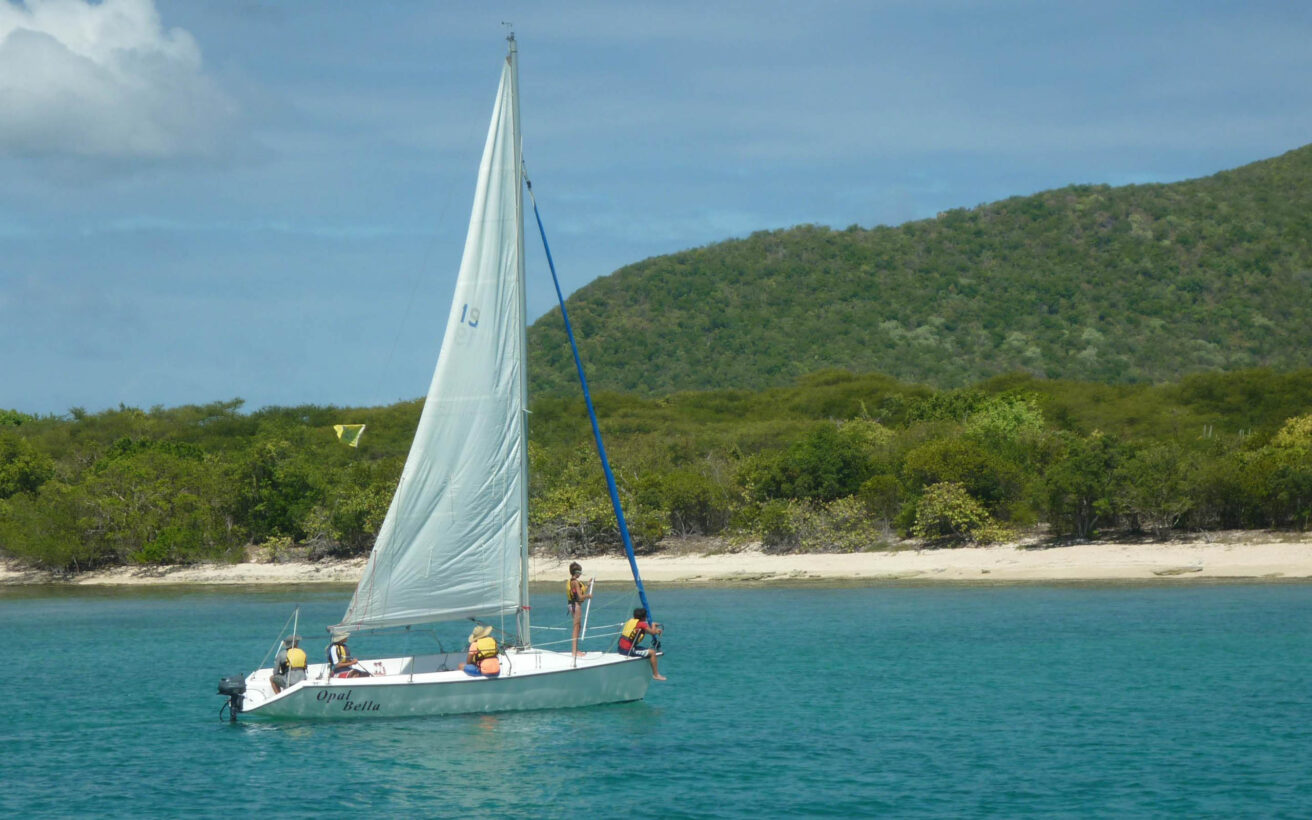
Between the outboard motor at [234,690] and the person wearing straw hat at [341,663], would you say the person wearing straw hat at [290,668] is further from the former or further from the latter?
the outboard motor at [234,690]

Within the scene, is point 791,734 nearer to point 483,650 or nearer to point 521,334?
point 483,650

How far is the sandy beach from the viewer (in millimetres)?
42562

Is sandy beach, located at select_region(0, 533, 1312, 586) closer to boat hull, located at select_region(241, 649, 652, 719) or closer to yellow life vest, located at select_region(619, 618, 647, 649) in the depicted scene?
yellow life vest, located at select_region(619, 618, 647, 649)

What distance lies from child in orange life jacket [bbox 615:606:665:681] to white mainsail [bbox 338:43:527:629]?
2073mm

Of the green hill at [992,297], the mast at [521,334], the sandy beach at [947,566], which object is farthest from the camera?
the green hill at [992,297]

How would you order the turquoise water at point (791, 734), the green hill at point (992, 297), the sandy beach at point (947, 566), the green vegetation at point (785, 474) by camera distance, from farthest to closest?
1. the green hill at point (992, 297)
2. the green vegetation at point (785, 474)
3. the sandy beach at point (947, 566)
4. the turquoise water at point (791, 734)

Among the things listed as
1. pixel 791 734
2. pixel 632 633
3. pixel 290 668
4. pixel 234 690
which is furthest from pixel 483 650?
pixel 791 734

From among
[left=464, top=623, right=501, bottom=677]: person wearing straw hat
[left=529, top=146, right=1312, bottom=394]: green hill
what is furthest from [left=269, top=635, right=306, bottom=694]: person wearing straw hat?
[left=529, top=146, right=1312, bottom=394]: green hill

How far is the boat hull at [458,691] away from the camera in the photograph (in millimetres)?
22797

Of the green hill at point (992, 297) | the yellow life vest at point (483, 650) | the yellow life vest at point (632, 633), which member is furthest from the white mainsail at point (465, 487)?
the green hill at point (992, 297)

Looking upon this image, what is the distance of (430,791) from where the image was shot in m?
19.8

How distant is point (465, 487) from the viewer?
75.9 feet

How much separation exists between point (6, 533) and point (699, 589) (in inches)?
1164

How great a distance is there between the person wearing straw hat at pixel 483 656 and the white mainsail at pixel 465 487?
0.49 m
